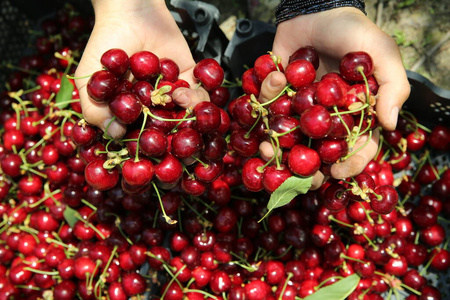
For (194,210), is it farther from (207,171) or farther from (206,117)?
(206,117)

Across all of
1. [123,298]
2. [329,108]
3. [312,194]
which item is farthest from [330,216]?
[123,298]

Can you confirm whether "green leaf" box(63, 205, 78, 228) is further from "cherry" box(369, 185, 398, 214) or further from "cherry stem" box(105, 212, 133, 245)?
"cherry" box(369, 185, 398, 214)

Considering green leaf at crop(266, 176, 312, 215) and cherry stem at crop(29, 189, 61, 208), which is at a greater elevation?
green leaf at crop(266, 176, 312, 215)

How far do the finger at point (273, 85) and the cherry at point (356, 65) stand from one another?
9.9 inches

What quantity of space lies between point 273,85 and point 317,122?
10.6 inches

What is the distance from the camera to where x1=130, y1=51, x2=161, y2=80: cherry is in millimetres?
1639

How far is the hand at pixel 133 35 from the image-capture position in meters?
1.83

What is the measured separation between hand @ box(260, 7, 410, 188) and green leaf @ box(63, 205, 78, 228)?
1303 mm

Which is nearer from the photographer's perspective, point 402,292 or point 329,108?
point 329,108

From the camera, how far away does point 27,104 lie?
8.96 feet

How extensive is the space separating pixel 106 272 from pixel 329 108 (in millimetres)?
1485

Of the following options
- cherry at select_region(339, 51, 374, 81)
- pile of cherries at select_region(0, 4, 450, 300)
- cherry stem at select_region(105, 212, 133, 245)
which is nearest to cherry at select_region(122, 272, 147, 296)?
pile of cherries at select_region(0, 4, 450, 300)

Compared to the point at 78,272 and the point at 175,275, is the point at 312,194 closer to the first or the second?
the point at 175,275

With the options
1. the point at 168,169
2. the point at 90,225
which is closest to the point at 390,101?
the point at 168,169
